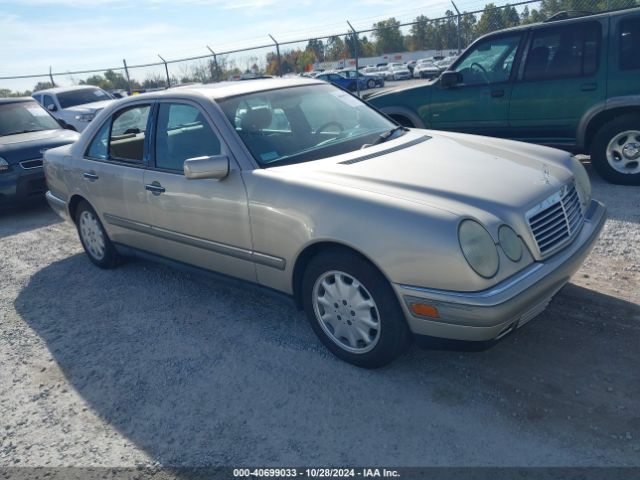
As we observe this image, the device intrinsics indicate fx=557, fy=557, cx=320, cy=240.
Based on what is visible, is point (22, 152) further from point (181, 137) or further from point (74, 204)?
point (181, 137)

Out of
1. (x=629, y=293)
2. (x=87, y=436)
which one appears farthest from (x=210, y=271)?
(x=629, y=293)

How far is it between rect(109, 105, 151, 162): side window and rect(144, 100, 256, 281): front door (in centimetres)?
27

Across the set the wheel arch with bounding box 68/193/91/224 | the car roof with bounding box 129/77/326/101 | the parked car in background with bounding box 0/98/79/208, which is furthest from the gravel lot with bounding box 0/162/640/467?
the parked car in background with bounding box 0/98/79/208

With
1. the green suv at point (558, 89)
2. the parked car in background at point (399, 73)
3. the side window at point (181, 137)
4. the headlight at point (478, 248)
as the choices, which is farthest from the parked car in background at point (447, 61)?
the parked car in background at point (399, 73)

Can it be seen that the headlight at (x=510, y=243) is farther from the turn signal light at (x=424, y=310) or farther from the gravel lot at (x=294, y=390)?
the gravel lot at (x=294, y=390)

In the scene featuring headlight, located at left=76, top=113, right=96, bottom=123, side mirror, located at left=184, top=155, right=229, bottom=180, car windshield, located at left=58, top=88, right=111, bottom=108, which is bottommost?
headlight, located at left=76, top=113, right=96, bottom=123

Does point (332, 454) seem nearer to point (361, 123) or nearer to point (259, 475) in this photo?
point (259, 475)

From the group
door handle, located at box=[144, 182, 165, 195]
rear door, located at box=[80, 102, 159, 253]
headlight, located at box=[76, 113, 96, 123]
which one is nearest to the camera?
door handle, located at box=[144, 182, 165, 195]

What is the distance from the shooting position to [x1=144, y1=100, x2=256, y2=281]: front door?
11.9ft

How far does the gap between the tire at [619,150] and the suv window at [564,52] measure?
26.6 inches

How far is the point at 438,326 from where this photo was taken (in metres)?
2.82

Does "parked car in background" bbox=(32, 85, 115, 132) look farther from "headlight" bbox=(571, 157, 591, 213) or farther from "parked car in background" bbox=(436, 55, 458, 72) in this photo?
"headlight" bbox=(571, 157, 591, 213)

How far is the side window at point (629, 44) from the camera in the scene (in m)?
5.98

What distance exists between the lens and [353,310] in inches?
124
